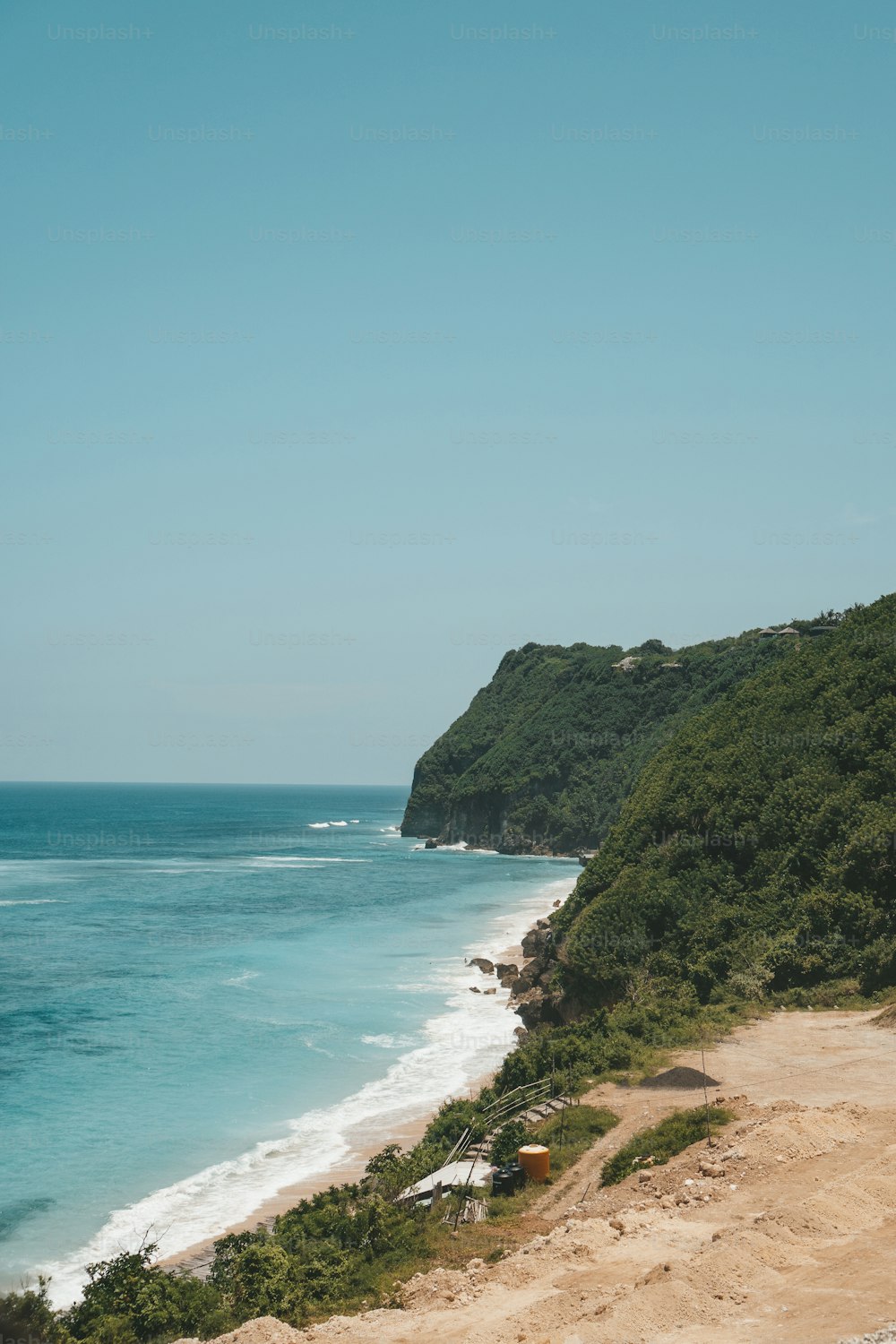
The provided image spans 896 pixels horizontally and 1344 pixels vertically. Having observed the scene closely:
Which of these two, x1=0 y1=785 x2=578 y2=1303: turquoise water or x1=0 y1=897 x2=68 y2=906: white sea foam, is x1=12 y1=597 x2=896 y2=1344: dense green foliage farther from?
x1=0 y1=897 x2=68 y2=906: white sea foam

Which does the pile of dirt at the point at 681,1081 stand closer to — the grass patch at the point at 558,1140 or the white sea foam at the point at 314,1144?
the grass patch at the point at 558,1140

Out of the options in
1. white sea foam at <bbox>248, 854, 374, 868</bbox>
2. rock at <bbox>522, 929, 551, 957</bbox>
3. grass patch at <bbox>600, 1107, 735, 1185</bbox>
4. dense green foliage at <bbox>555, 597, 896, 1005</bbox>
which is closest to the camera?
grass patch at <bbox>600, 1107, 735, 1185</bbox>

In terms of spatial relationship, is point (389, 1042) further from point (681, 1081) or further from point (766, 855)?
point (681, 1081)

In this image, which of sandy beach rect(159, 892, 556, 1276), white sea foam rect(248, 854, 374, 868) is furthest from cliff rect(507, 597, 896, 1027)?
white sea foam rect(248, 854, 374, 868)

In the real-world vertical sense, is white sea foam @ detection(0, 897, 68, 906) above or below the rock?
below

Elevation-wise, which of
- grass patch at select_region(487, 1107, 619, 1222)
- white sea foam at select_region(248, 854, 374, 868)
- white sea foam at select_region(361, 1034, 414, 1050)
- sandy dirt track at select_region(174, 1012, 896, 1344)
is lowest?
white sea foam at select_region(248, 854, 374, 868)

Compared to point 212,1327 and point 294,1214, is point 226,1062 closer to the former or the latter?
point 294,1214

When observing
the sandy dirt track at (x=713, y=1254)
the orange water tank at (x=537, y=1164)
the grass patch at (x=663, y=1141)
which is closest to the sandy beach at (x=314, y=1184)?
the orange water tank at (x=537, y=1164)
